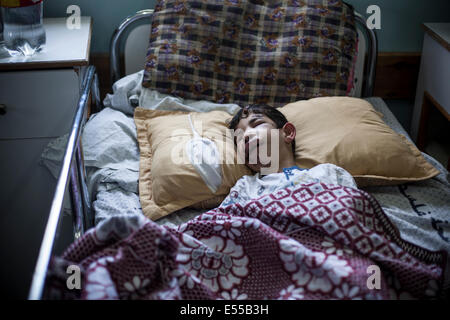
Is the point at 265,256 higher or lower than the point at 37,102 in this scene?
lower

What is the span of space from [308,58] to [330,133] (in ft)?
1.38

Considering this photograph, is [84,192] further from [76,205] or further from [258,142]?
[258,142]

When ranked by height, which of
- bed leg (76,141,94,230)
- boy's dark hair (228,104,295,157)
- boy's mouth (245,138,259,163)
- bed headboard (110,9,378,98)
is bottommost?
bed leg (76,141,94,230)

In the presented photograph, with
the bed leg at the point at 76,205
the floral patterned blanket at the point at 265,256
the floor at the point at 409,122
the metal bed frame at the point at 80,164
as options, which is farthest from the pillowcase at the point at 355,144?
the bed leg at the point at 76,205

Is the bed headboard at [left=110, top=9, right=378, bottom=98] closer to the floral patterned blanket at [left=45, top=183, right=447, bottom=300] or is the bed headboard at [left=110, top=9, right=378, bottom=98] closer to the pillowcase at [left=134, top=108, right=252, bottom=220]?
the pillowcase at [left=134, top=108, right=252, bottom=220]

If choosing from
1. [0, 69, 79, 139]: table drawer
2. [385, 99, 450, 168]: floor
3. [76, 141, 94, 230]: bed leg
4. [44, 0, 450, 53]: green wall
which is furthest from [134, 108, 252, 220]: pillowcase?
[385, 99, 450, 168]: floor

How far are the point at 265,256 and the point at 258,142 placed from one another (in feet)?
1.73

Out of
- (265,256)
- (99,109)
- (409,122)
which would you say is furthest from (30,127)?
(409,122)

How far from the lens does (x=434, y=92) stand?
225cm

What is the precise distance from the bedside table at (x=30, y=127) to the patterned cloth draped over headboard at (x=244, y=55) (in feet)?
1.11

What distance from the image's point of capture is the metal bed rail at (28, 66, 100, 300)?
0.88 metres

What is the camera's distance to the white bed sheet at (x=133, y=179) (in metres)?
1.47

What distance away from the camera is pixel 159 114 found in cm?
198

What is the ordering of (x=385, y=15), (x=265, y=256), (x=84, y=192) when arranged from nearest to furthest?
(x=265, y=256)
(x=84, y=192)
(x=385, y=15)
